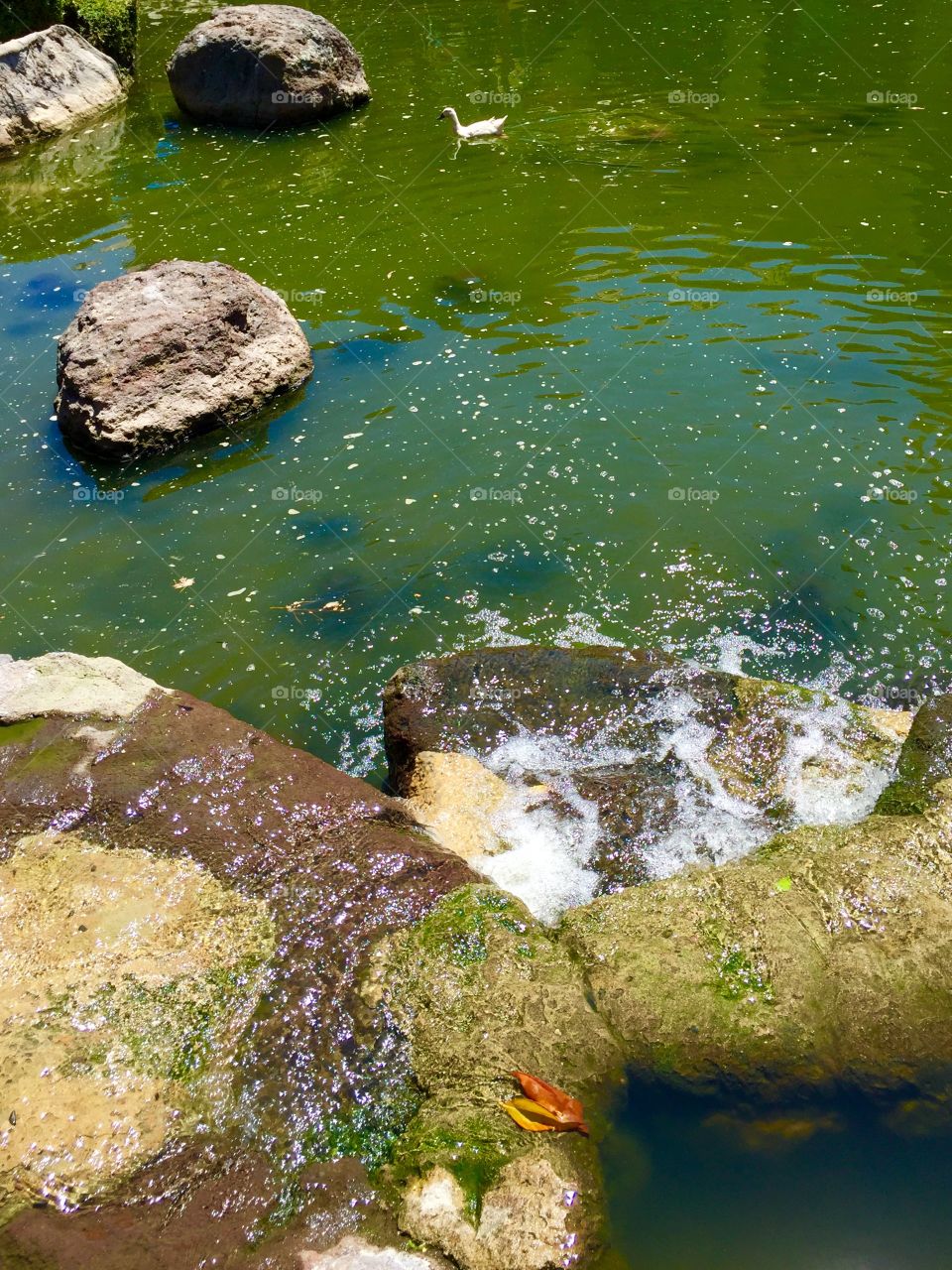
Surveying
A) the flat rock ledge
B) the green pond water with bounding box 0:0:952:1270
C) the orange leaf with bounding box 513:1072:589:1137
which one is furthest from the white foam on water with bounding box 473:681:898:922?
the flat rock ledge

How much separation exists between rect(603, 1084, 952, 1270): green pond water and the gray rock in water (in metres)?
15.7

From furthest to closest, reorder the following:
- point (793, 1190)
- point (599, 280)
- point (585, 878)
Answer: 1. point (599, 280)
2. point (585, 878)
3. point (793, 1190)

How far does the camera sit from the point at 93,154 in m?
14.4

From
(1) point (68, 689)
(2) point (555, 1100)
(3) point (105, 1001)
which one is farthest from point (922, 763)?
(1) point (68, 689)

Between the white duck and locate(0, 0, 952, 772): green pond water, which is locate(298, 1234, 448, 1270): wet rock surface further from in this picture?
the white duck

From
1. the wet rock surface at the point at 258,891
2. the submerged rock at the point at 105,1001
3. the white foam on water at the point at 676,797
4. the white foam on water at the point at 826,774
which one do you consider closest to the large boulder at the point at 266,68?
the wet rock surface at the point at 258,891

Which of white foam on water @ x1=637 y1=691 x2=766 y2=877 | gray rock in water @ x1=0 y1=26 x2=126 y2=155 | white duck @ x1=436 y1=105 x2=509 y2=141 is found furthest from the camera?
gray rock in water @ x1=0 y1=26 x2=126 y2=155

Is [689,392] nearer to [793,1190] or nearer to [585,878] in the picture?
[585,878]

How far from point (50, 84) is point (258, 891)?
15145mm

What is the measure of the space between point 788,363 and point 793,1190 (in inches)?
275

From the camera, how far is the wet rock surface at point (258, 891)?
3.19 m

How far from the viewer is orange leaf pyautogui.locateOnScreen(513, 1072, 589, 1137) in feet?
11.1

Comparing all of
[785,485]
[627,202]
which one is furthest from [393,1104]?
[627,202]

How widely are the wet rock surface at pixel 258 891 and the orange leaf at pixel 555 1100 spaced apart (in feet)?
1.31
